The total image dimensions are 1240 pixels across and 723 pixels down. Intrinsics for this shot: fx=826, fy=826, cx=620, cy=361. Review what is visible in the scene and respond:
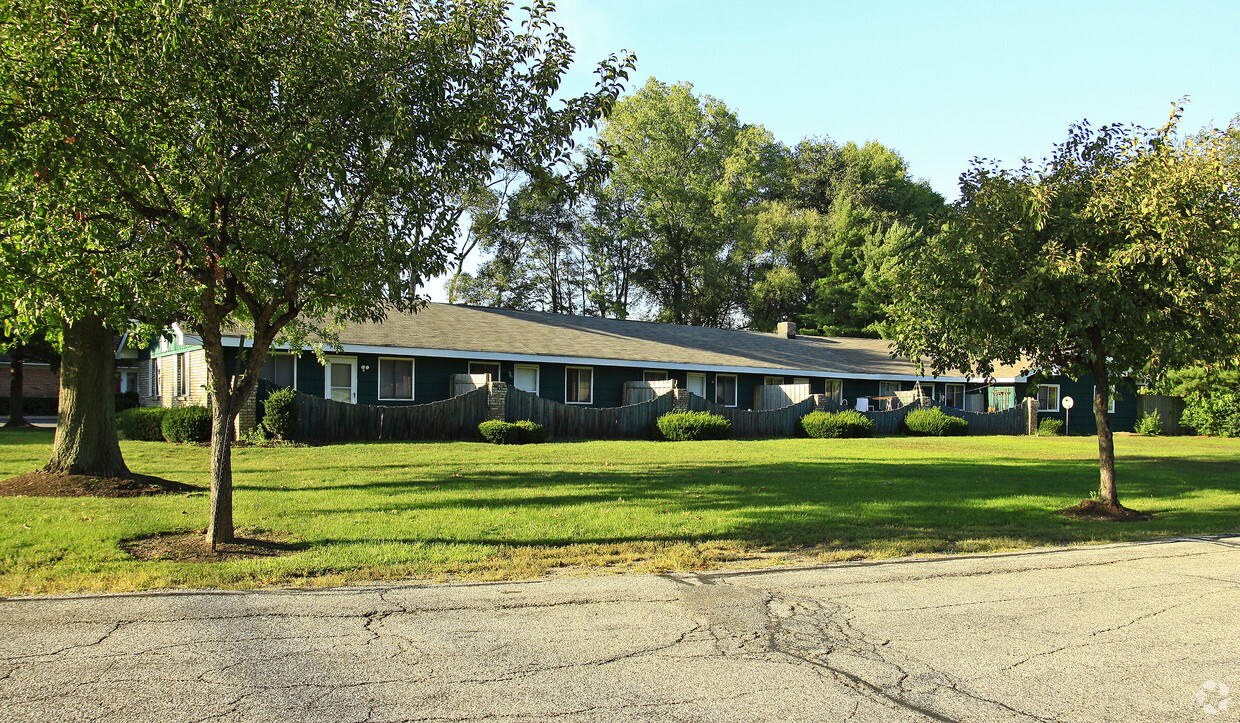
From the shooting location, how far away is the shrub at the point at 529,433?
22.7 metres

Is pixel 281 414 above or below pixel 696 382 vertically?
below

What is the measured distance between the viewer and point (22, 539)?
8320 mm

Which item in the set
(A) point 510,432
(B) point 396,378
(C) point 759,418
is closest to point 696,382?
(C) point 759,418

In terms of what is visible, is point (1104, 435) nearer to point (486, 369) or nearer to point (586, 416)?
point (586, 416)

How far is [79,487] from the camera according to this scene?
1150cm

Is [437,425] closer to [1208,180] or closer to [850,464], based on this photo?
[850,464]

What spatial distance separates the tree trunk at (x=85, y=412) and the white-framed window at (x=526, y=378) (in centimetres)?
1503

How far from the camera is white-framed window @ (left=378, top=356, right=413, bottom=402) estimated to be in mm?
24359

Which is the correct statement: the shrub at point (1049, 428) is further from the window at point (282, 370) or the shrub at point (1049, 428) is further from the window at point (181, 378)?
the window at point (181, 378)

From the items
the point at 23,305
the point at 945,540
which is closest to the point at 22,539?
the point at 23,305

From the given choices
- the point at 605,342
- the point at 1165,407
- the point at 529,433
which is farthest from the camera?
the point at 1165,407

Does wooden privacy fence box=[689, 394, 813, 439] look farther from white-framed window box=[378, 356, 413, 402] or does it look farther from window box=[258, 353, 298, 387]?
window box=[258, 353, 298, 387]

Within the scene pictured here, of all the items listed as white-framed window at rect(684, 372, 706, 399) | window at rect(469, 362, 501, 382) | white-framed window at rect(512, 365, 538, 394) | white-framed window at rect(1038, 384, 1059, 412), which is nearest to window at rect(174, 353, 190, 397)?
Answer: window at rect(469, 362, 501, 382)

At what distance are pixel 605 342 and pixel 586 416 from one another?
557 centimetres
